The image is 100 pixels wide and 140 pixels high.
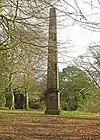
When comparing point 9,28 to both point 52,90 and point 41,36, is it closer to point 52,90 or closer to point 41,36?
point 41,36

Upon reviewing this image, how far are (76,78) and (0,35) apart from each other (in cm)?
3482

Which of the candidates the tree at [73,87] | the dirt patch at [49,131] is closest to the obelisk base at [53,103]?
the dirt patch at [49,131]

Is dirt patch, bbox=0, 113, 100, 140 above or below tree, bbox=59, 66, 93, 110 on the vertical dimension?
below

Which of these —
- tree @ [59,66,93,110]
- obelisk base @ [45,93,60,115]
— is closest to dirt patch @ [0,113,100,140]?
obelisk base @ [45,93,60,115]

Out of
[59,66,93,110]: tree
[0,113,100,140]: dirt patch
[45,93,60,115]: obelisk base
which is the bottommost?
[0,113,100,140]: dirt patch

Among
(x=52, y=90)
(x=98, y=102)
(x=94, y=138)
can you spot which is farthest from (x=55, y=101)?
(x=94, y=138)

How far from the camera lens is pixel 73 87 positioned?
46344mm

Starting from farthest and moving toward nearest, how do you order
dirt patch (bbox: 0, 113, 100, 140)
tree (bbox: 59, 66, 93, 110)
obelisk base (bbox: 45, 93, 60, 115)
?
tree (bbox: 59, 66, 93, 110)
obelisk base (bbox: 45, 93, 60, 115)
dirt patch (bbox: 0, 113, 100, 140)

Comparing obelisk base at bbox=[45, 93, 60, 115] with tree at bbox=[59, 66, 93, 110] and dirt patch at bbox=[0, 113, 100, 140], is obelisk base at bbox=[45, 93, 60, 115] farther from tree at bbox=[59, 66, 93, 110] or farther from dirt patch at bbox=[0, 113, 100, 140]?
tree at bbox=[59, 66, 93, 110]

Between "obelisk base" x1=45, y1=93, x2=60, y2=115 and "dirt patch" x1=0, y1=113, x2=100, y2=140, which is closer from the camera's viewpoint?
"dirt patch" x1=0, y1=113, x2=100, y2=140

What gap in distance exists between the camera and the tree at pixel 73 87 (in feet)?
142

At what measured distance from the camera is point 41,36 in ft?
33.1

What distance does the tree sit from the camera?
43278 mm

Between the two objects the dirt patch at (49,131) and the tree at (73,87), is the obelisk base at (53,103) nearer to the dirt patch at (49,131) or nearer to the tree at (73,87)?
the dirt patch at (49,131)
